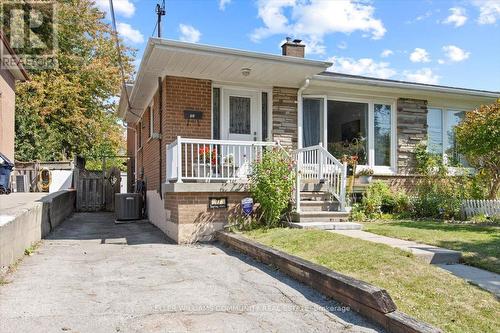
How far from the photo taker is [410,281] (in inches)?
166

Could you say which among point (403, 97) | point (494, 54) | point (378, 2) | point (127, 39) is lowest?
point (403, 97)

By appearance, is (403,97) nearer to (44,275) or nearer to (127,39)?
(44,275)

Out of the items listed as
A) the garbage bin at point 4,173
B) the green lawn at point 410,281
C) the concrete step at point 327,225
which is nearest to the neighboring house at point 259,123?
the concrete step at point 327,225

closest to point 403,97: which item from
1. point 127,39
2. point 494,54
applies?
point 494,54

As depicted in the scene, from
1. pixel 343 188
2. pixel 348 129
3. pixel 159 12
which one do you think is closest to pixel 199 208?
pixel 343 188

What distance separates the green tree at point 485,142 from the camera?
923cm

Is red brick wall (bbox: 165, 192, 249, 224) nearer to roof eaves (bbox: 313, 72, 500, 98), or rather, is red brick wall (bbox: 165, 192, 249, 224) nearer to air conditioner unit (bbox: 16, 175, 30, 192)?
roof eaves (bbox: 313, 72, 500, 98)

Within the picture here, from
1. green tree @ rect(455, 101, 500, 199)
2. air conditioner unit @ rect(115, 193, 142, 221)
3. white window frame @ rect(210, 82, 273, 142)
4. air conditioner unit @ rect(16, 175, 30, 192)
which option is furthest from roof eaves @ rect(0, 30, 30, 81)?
green tree @ rect(455, 101, 500, 199)

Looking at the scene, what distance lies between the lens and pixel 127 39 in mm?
30000

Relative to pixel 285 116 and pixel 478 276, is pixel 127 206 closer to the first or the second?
pixel 285 116

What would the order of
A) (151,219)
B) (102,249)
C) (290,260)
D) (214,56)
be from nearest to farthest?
1. (290,260)
2. (102,249)
3. (214,56)
4. (151,219)

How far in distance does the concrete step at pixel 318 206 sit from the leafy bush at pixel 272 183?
0.43 meters

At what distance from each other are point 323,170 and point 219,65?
3269 mm

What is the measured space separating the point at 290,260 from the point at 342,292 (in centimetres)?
122
